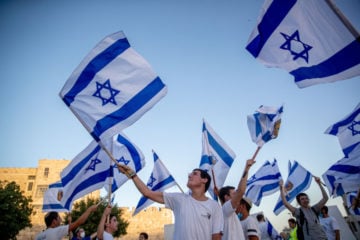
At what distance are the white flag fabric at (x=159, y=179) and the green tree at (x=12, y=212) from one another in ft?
78.3

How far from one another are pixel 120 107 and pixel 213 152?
3865 millimetres

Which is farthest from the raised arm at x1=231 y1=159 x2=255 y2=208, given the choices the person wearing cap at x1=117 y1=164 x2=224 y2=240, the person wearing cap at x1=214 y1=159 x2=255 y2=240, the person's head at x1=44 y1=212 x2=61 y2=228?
the person's head at x1=44 y1=212 x2=61 y2=228

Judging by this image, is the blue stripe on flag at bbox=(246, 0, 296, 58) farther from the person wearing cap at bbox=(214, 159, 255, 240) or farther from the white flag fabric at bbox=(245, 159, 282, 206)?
the white flag fabric at bbox=(245, 159, 282, 206)

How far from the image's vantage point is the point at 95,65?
186 inches

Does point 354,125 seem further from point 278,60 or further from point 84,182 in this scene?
point 84,182

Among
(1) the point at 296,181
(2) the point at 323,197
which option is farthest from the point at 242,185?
(1) the point at 296,181

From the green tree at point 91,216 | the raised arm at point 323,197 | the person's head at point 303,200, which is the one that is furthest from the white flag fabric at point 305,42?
the green tree at point 91,216

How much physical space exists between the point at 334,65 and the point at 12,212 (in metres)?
32.4

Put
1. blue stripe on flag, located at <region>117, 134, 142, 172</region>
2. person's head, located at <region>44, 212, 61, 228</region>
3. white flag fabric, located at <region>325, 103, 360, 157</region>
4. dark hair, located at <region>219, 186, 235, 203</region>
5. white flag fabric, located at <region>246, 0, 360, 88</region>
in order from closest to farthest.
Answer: white flag fabric, located at <region>246, 0, 360, 88</region>
dark hair, located at <region>219, 186, 235, 203</region>
person's head, located at <region>44, 212, 61, 228</region>
white flag fabric, located at <region>325, 103, 360, 157</region>
blue stripe on flag, located at <region>117, 134, 142, 172</region>

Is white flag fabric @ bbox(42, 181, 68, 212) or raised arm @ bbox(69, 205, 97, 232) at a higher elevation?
white flag fabric @ bbox(42, 181, 68, 212)

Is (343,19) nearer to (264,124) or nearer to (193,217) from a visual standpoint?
(264,124)

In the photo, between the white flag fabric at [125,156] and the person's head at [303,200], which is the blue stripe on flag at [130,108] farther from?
the person's head at [303,200]

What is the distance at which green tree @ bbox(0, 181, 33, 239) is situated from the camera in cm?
2625

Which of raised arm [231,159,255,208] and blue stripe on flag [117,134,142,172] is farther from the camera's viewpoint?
blue stripe on flag [117,134,142,172]
